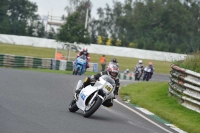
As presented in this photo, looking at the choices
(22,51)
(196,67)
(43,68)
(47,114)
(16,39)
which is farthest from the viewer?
(16,39)

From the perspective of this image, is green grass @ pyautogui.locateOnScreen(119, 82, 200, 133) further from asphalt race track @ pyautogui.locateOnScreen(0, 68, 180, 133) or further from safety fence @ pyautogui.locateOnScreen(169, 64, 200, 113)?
asphalt race track @ pyautogui.locateOnScreen(0, 68, 180, 133)

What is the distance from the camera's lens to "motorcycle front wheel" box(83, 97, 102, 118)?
456 inches

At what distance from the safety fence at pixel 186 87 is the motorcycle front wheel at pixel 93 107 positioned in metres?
3.46

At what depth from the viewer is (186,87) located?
50.8ft

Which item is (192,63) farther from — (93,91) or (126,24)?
(126,24)

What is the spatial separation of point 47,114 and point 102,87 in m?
1.28

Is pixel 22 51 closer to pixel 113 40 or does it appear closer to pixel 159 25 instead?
pixel 113 40

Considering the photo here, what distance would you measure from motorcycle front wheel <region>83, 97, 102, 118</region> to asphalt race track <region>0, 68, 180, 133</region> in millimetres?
134

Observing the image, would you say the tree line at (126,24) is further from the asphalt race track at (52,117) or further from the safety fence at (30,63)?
the asphalt race track at (52,117)

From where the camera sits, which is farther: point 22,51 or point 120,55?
point 120,55

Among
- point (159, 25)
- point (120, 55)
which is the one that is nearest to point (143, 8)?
point (159, 25)

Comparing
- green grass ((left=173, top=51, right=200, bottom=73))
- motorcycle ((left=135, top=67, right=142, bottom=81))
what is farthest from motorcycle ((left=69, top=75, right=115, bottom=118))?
motorcycle ((left=135, top=67, right=142, bottom=81))

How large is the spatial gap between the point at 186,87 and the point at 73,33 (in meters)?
35.7

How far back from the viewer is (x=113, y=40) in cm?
6531
